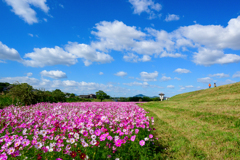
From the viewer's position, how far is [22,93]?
15.0 m

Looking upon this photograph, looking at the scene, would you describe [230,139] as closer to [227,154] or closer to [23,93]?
[227,154]

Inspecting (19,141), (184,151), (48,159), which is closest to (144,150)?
(184,151)

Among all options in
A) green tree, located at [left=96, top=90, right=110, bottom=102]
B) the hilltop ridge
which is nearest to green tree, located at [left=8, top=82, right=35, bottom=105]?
the hilltop ridge

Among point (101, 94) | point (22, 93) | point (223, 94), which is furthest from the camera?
point (101, 94)

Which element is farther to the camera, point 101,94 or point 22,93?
point 101,94

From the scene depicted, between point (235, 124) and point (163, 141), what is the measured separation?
387 cm

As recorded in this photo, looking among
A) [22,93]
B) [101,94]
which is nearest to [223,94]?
[22,93]

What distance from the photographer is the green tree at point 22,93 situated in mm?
14812

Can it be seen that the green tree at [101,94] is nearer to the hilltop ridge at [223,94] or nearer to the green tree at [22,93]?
the hilltop ridge at [223,94]

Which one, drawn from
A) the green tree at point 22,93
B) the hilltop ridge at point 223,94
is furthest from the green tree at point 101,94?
the green tree at point 22,93

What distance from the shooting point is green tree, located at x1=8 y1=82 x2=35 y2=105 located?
14812mm

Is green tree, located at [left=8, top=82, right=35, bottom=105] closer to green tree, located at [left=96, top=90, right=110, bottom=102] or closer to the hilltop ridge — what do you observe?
the hilltop ridge

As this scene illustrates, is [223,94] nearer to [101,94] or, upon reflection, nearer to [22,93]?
[22,93]

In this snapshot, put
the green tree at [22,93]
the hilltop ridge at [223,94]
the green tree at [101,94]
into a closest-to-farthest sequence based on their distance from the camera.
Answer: the green tree at [22,93] → the hilltop ridge at [223,94] → the green tree at [101,94]
